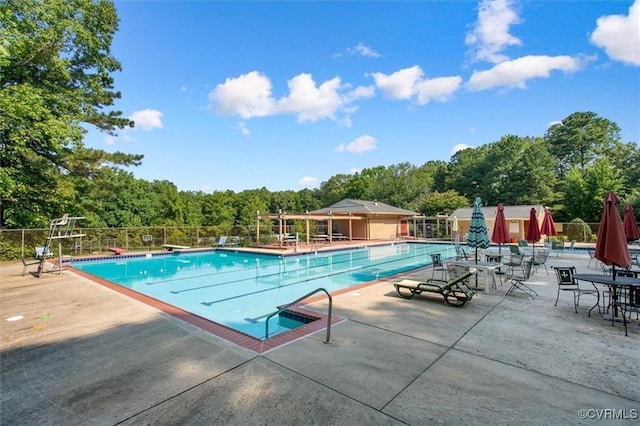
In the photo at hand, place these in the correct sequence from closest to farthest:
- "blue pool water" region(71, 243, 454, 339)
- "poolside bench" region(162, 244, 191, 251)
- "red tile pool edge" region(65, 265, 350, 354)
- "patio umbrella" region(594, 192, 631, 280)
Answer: "red tile pool edge" region(65, 265, 350, 354) < "patio umbrella" region(594, 192, 631, 280) < "blue pool water" region(71, 243, 454, 339) < "poolside bench" region(162, 244, 191, 251)

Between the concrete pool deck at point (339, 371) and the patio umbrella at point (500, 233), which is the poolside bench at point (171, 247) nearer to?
the concrete pool deck at point (339, 371)

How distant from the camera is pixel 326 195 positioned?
5538 centimetres

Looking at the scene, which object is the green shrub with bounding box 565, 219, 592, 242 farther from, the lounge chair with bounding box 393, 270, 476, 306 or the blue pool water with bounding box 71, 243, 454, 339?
the lounge chair with bounding box 393, 270, 476, 306

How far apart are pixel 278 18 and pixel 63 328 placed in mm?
14719

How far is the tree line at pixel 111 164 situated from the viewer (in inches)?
512

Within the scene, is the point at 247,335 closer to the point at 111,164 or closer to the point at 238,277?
the point at 238,277

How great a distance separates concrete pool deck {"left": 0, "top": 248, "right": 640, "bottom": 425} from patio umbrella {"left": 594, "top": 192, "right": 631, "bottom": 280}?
119 centimetres

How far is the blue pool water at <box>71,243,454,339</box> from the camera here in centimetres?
827

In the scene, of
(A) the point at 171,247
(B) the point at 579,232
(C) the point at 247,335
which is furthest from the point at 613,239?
(B) the point at 579,232
